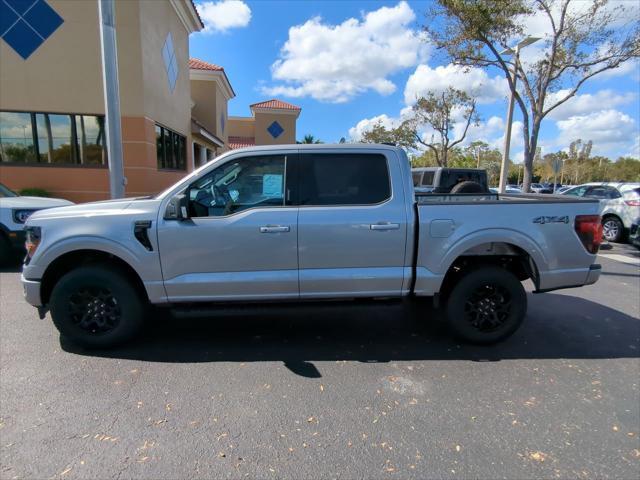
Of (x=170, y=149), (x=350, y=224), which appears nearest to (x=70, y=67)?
(x=170, y=149)

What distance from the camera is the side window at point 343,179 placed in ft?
12.1

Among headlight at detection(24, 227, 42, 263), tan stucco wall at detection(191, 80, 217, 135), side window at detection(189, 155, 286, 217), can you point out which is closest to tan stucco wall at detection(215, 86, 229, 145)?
tan stucco wall at detection(191, 80, 217, 135)

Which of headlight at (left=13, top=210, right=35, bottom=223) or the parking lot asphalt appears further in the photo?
headlight at (left=13, top=210, right=35, bottom=223)

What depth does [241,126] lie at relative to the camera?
110 ft

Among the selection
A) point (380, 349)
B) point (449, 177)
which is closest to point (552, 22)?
point (449, 177)

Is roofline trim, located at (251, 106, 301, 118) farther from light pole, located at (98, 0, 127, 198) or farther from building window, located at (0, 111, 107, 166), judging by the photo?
light pole, located at (98, 0, 127, 198)

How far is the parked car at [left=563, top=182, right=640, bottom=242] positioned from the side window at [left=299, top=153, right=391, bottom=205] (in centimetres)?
1003

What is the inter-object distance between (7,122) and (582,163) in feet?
247

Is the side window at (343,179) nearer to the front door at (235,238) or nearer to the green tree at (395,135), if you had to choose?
the front door at (235,238)

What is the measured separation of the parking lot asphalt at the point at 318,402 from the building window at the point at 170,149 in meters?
9.53

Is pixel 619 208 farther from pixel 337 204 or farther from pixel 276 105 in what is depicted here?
pixel 276 105

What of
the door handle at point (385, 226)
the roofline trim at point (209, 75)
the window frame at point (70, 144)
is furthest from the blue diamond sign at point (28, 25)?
the door handle at point (385, 226)

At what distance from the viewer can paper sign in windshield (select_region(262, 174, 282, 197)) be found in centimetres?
369

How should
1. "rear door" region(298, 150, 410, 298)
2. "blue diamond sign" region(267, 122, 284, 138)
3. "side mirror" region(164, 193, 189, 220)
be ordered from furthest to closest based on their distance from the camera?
"blue diamond sign" region(267, 122, 284, 138) < "rear door" region(298, 150, 410, 298) < "side mirror" region(164, 193, 189, 220)
